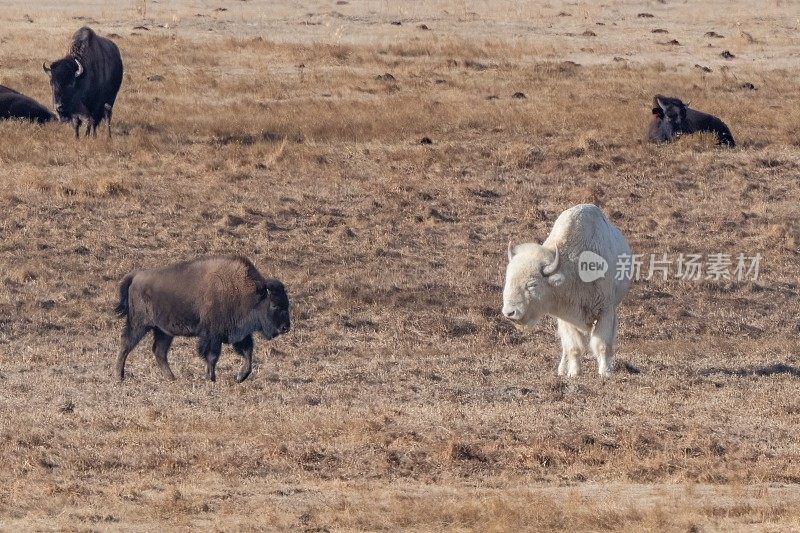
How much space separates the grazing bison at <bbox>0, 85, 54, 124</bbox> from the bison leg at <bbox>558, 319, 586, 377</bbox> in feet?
39.8

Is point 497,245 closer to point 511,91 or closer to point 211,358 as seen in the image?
point 211,358

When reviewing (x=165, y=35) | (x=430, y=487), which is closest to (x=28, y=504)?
(x=430, y=487)

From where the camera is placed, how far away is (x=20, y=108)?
875 inches

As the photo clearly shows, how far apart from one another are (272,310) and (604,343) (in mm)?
2603

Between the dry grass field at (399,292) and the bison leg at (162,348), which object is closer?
the dry grass field at (399,292)

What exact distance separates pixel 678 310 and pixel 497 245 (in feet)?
8.59

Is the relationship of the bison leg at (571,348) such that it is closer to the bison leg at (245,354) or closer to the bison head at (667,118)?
the bison leg at (245,354)

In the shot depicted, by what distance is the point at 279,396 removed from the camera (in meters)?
11.3

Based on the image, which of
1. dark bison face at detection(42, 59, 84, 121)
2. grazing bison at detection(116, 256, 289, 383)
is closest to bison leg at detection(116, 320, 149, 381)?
grazing bison at detection(116, 256, 289, 383)

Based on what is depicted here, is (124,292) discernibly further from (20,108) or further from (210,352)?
(20,108)

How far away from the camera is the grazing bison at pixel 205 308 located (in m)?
11.9

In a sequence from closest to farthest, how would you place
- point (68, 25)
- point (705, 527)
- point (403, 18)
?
point (705, 527) < point (68, 25) < point (403, 18)

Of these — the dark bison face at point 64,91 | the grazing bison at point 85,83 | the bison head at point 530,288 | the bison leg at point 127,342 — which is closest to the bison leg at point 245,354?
the bison leg at point 127,342

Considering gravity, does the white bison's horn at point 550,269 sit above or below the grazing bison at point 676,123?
above
